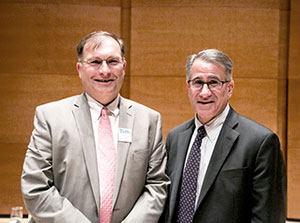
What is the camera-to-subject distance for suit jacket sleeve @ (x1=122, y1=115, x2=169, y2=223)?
→ 202 cm

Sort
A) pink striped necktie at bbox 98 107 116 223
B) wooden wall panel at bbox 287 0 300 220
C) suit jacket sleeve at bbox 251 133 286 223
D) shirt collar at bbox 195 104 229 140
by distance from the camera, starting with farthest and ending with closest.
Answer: wooden wall panel at bbox 287 0 300 220 → shirt collar at bbox 195 104 229 140 → pink striped necktie at bbox 98 107 116 223 → suit jacket sleeve at bbox 251 133 286 223

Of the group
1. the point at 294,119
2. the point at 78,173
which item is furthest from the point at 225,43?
the point at 78,173

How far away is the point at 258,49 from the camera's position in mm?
3951

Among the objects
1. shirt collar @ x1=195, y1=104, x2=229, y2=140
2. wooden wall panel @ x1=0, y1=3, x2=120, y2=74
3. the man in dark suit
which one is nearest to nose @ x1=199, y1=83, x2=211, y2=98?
the man in dark suit

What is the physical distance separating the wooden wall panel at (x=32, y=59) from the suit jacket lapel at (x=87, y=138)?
77.3 inches

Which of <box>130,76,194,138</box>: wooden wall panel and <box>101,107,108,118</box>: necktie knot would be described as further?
<box>130,76,194,138</box>: wooden wall panel

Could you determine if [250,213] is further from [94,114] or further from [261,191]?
[94,114]

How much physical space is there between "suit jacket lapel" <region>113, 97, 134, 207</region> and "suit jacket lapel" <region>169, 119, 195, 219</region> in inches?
12.7

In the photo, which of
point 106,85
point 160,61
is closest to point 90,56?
point 106,85

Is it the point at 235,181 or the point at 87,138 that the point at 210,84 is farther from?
the point at 87,138

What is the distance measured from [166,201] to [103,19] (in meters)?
2.47

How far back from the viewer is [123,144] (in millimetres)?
2072

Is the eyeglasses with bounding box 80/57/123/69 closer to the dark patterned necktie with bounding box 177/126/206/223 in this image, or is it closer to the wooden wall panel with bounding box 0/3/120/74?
the dark patterned necktie with bounding box 177/126/206/223

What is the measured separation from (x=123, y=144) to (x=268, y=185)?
0.82 metres
